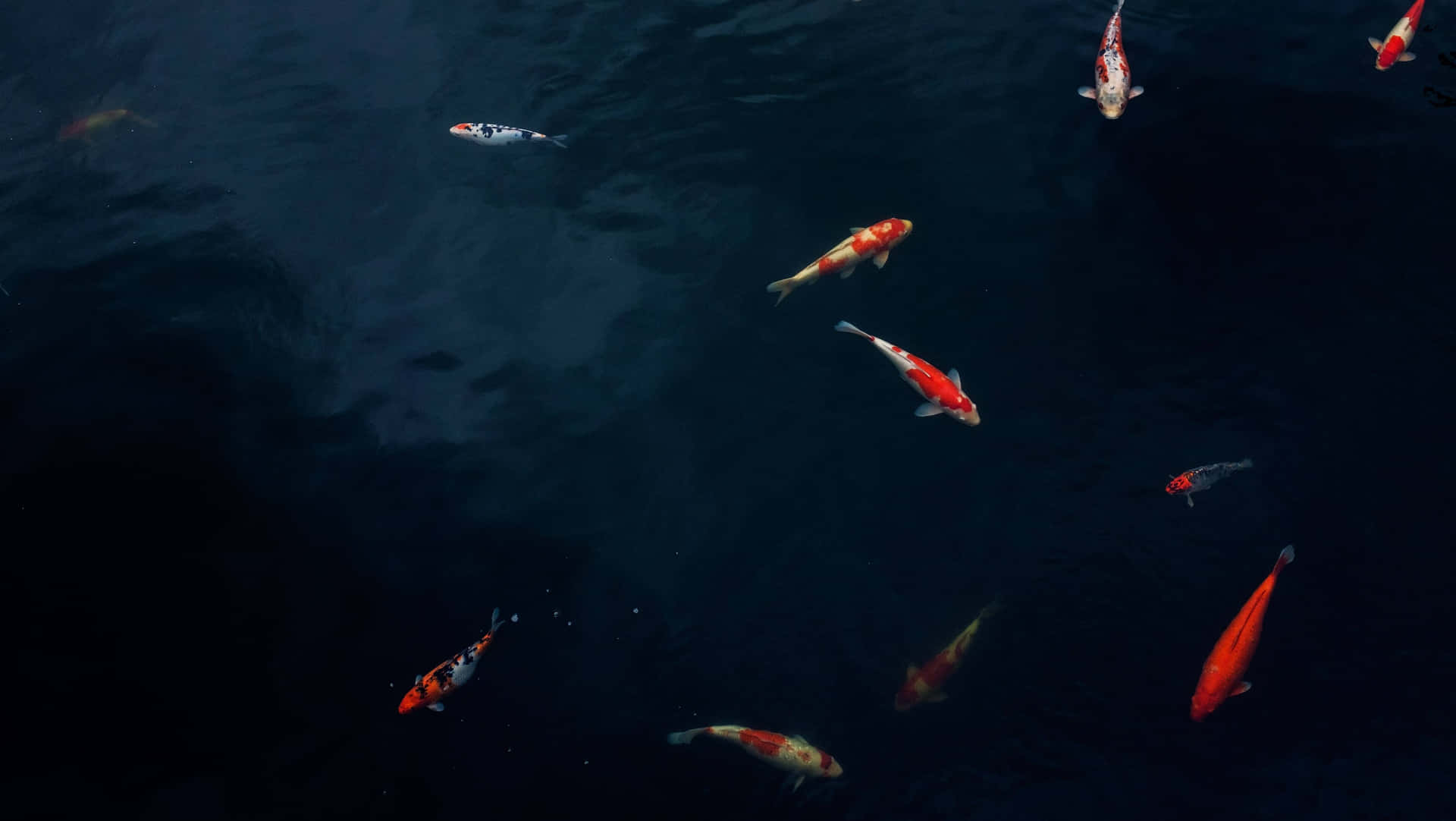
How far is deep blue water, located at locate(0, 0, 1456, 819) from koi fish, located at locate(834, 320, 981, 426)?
2.02ft

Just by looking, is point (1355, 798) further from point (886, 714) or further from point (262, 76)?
point (262, 76)

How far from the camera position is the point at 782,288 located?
976 cm

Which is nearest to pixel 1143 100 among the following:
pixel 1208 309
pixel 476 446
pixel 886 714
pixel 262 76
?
pixel 1208 309

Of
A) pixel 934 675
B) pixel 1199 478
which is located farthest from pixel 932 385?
pixel 934 675

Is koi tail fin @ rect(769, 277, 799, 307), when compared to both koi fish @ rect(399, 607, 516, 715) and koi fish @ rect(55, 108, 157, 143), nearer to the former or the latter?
koi fish @ rect(399, 607, 516, 715)

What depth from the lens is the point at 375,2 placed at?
39.8ft

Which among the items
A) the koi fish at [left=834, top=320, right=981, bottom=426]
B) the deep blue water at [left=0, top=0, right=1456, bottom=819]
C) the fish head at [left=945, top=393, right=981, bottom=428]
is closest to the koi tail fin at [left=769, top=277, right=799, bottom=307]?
the deep blue water at [left=0, top=0, right=1456, bottom=819]

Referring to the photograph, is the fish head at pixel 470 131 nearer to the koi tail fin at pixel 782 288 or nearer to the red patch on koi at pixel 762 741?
the koi tail fin at pixel 782 288

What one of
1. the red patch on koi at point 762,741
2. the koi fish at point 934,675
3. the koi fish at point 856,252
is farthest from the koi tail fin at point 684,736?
the koi fish at point 856,252

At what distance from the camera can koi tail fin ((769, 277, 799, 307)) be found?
31.4 ft

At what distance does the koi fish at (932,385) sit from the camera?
28.9 feet

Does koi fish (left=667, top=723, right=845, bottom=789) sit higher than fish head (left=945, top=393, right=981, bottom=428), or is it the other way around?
fish head (left=945, top=393, right=981, bottom=428)

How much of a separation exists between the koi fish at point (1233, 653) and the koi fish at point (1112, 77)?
5.26 m

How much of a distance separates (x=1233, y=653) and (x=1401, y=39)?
7.00m
